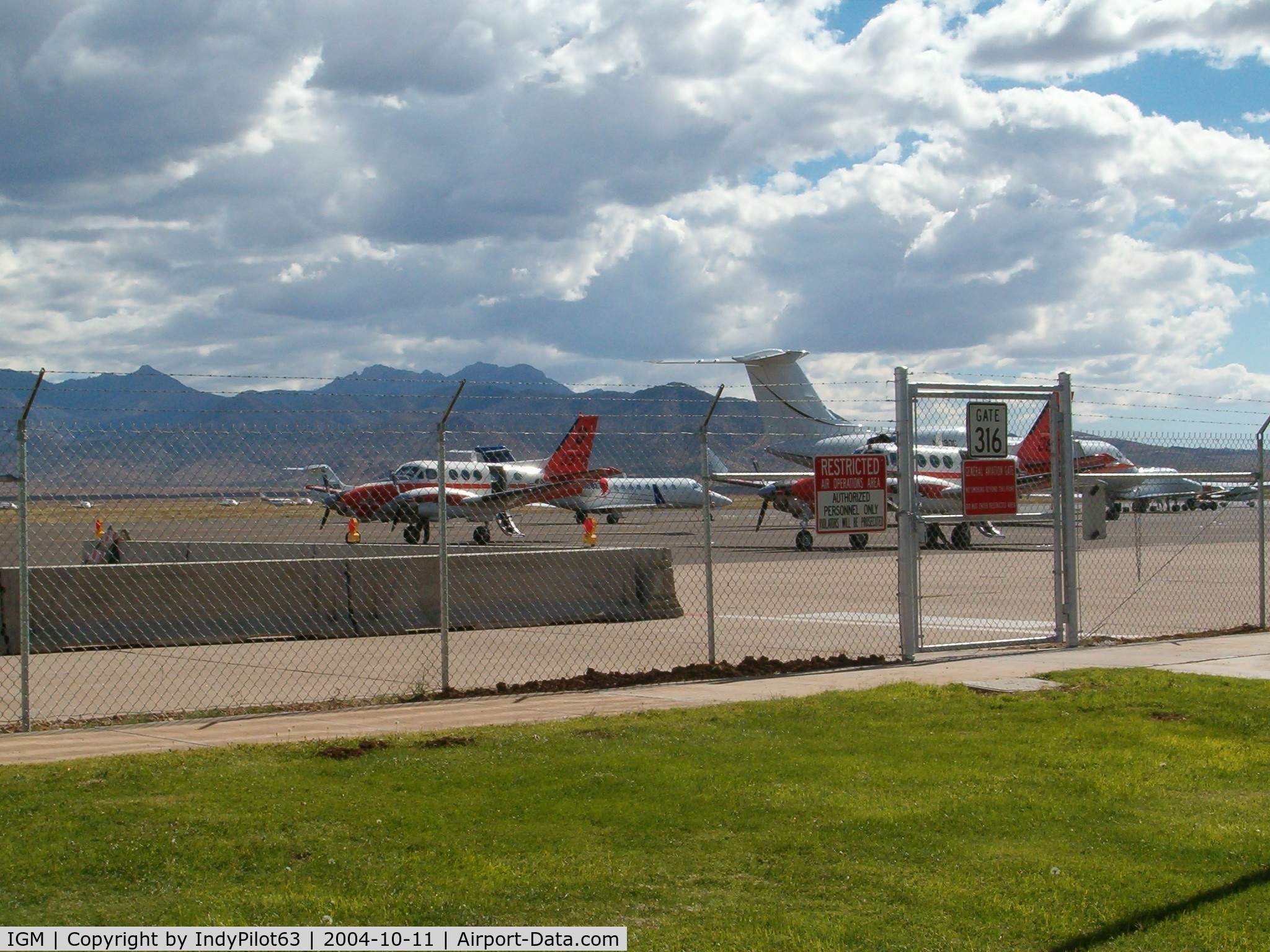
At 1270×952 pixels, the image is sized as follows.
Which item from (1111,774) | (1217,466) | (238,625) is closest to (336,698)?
(238,625)

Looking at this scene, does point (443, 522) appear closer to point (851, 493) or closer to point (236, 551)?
point (851, 493)

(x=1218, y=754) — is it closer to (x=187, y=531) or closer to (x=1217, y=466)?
(x=1217, y=466)

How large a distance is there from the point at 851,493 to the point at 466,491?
28.6 metres

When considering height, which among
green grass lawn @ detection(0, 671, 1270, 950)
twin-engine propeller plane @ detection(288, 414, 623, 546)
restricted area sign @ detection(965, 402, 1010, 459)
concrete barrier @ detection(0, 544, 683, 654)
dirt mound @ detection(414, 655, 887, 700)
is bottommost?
dirt mound @ detection(414, 655, 887, 700)

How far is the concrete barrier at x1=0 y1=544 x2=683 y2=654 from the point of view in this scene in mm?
13273

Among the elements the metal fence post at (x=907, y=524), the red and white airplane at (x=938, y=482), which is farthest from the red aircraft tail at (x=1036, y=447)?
the metal fence post at (x=907, y=524)

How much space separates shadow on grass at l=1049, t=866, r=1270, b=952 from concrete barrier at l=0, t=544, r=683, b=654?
10.3 metres

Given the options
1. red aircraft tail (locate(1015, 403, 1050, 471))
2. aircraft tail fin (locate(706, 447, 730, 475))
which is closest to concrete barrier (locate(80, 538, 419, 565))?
aircraft tail fin (locate(706, 447, 730, 475))

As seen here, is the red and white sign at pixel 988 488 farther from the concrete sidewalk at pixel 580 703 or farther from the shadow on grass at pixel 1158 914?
the shadow on grass at pixel 1158 914

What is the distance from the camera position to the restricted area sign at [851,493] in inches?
466

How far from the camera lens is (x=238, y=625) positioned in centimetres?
1386

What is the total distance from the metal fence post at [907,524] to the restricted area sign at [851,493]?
0.18m

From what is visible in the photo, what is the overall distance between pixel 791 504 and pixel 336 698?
26.0 meters

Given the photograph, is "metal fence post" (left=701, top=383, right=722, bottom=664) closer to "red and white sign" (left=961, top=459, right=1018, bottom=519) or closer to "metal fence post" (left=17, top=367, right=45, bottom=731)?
"red and white sign" (left=961, top=459, right=1018, bottom=519)
